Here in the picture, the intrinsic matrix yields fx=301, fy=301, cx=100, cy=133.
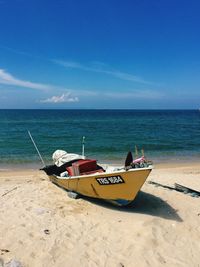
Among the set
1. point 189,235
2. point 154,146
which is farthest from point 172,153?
point 189,235

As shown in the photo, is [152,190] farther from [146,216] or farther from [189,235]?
[189,235]

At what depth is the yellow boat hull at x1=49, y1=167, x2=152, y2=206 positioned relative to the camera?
27.0ft

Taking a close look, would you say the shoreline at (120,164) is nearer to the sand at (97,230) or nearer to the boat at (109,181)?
the boat at (109,181)

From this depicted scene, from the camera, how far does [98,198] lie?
9.61 meters

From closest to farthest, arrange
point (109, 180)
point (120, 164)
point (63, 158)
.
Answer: point (109, 180), point (63, 158), point (120, 164)

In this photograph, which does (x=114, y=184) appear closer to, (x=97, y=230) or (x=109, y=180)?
(x=109, y=180)

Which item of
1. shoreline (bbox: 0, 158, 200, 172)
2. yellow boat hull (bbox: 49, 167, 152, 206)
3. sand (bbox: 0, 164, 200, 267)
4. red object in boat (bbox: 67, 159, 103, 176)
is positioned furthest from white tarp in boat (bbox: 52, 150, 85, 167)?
shoreline (bbox: 0, 158, 200, 172)

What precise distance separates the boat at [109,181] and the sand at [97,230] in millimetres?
358

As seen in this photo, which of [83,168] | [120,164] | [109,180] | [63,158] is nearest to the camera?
[109,180]

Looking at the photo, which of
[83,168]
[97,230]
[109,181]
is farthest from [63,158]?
[97,230]

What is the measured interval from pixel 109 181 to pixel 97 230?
59.8 inches

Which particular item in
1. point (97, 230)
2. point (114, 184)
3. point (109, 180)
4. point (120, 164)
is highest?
point (109, 180)

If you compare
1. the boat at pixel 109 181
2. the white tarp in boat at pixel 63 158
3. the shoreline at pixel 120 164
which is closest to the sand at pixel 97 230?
the boat at pixel 109 181

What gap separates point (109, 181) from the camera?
8648mm
